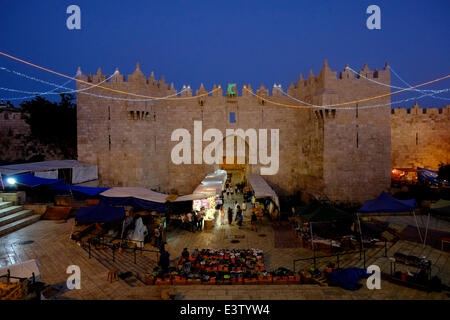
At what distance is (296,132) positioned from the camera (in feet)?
71.5

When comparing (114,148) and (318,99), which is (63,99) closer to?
(114,148)

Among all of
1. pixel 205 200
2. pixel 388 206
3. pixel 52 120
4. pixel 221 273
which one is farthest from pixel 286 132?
pixel 52 120

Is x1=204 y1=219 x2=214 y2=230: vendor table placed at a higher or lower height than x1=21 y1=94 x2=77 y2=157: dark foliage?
lower

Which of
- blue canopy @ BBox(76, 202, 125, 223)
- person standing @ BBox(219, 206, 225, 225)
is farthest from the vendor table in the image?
blue canopy @ BBox(76, 202, 125, 223)

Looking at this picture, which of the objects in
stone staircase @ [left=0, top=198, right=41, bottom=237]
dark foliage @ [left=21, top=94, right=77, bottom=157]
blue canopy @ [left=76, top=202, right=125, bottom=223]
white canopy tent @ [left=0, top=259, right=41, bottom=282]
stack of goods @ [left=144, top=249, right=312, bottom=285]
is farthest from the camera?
dark foliage @ [left=21, top=94, right=77, bottom=157]

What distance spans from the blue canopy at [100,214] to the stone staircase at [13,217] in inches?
153

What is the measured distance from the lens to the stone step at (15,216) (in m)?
11.5

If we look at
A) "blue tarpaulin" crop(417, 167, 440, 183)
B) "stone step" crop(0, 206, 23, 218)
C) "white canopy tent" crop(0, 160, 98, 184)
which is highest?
"white canopy tent" crop(0, 160, 98, 184)

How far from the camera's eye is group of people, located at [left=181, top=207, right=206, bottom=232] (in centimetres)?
1358

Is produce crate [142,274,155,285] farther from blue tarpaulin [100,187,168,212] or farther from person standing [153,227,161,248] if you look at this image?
blue tarpaulin [100,187,168,212]

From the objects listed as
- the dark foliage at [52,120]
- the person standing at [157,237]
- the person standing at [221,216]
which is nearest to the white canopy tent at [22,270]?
the person standing at [157,237]

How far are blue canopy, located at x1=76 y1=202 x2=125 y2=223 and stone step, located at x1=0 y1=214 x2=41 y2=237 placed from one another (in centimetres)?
376
